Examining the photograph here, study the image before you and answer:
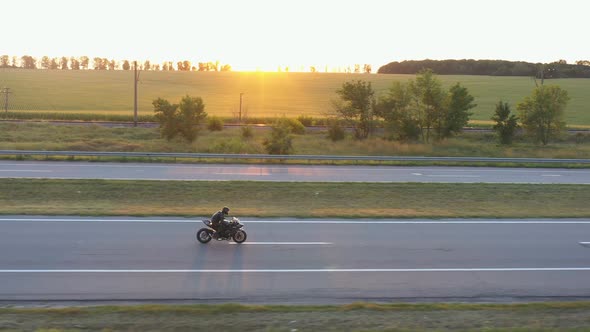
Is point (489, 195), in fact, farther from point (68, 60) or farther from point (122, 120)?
point (68, 60)

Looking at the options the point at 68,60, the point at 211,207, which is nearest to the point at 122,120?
the point at 211,207

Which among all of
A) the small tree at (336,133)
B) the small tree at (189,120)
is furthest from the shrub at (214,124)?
the small tree at (336,133)

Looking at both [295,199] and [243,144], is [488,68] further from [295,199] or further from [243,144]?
[295,199]

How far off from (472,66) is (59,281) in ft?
386

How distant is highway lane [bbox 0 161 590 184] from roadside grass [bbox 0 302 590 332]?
49.2ft

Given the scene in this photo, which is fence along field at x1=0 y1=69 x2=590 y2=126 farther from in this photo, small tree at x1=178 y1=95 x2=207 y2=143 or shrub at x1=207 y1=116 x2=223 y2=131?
small tree at x1=178 y1=95 x2=207 y2=143

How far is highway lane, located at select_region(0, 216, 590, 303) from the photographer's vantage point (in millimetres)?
8875

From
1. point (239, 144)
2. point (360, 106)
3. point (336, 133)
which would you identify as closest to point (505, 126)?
point (360, 106)

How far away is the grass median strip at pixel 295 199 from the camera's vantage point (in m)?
15.6

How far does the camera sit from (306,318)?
704cm

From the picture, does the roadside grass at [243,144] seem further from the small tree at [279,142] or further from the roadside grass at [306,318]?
the roadside grass at [306,318]

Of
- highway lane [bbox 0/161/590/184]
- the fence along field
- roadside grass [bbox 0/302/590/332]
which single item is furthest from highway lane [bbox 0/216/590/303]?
the fence along field

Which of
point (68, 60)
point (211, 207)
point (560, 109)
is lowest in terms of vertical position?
point (211, 207)

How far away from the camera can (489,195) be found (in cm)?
1919
